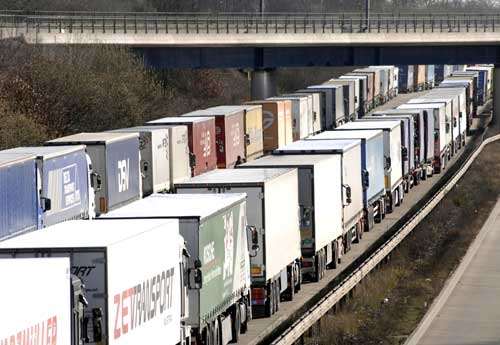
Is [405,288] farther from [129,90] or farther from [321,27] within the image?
[321,27]

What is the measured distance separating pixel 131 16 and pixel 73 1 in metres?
18.1

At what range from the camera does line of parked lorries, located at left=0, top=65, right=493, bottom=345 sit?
17500 mm

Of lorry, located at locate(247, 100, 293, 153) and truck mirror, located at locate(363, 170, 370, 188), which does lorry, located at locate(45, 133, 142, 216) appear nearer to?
truck mirror, located at locate(363, 170, 370, 188)

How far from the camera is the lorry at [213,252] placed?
2192cm

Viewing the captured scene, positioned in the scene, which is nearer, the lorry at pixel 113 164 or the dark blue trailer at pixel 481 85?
the lorry at pixel 113 164

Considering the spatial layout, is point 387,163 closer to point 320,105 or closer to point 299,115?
point 299,115

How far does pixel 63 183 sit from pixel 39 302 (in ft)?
51.0

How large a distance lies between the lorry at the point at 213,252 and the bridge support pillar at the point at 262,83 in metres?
57.3

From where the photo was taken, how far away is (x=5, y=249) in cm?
1714

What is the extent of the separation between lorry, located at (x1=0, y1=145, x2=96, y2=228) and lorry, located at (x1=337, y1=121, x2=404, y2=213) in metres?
15.2

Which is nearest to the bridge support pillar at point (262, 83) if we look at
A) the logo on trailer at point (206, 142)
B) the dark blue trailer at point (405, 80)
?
the dark blue trailer at point (405, 80)

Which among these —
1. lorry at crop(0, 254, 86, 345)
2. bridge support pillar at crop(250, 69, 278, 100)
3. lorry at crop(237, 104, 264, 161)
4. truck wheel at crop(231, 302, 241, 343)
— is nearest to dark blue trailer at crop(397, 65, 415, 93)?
bridge support pillar at crop(250, 69, 278, 100)

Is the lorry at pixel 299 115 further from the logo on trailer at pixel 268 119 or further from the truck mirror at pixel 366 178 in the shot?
the truck mirror at pixel 366 178

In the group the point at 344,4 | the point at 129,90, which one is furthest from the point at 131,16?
the point at 344,4
